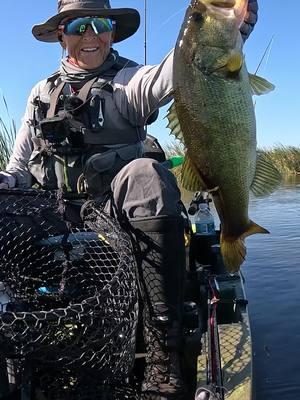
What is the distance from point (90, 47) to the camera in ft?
12.9

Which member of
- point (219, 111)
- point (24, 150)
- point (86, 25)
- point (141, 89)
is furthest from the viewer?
point (24, 150)

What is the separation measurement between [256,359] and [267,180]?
7.82 feet

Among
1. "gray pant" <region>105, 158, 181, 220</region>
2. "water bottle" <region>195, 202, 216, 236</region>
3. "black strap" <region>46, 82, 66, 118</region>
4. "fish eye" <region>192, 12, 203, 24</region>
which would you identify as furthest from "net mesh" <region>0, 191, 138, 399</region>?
"water bottle" <region>195, 202, 216, 236</region>

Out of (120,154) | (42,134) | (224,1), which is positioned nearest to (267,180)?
(224,1)

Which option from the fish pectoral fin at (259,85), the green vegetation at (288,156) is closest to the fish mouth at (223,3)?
the fish pectoral fin at (259,85)

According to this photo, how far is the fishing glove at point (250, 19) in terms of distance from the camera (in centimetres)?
249

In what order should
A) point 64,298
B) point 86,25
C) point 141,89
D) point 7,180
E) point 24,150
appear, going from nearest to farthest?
1. point 64,298
2. point 141,89
3. point 86,25
4. point 7,180
5. point 24,150

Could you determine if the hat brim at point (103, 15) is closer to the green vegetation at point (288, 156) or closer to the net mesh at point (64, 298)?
the net mesh at point (64, 298)

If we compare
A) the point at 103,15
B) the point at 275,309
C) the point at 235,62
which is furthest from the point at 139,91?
the point at 275,309

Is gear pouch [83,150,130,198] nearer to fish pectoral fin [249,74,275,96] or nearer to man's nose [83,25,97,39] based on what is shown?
man's nose [83,25,97,39]

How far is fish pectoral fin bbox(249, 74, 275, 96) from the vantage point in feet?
8.34

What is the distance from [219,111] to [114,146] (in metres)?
1.32

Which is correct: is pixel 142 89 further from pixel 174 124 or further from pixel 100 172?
pixel 174 124

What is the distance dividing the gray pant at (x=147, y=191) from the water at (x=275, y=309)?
1718mm
